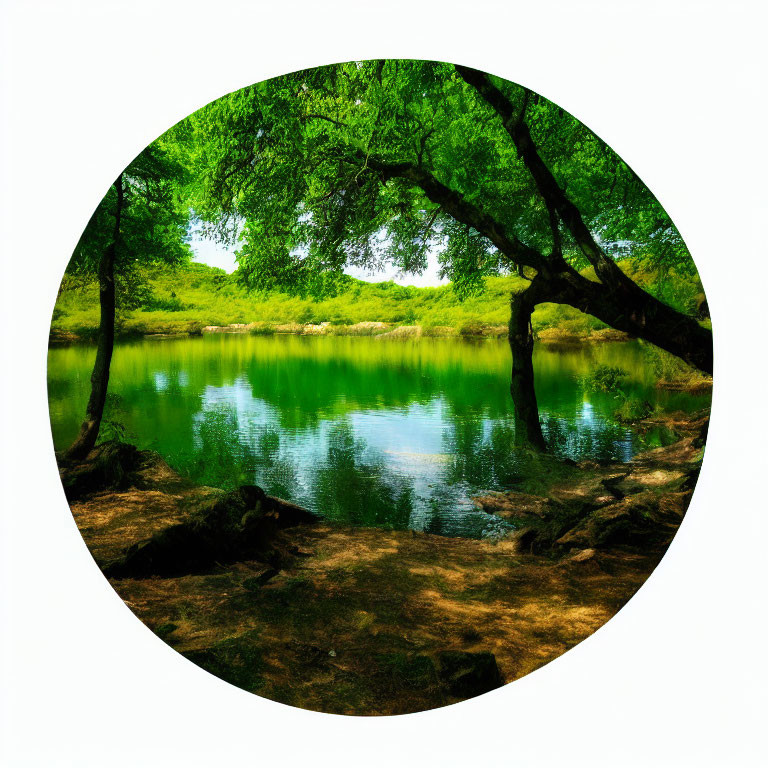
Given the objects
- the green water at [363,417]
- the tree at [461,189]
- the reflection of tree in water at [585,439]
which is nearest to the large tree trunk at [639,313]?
the tree at [461,189]

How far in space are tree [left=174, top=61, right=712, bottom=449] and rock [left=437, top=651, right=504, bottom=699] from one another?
1.07 metres

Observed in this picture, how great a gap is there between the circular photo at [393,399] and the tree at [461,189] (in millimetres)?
11

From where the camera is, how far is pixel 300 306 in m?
3.62

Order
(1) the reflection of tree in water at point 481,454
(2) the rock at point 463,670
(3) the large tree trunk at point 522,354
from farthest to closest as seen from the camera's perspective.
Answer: (3) the large tree trunk at point 522,354
(1) the reflection of tree in water at point 481,454
(2) the rock at point 463,670

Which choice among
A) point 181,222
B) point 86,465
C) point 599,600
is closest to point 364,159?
point 181,222

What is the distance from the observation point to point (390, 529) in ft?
10.9

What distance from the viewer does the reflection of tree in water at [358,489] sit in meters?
3.31

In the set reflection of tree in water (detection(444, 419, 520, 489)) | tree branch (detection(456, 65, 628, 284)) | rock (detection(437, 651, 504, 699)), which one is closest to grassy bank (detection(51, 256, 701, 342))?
tree branch (detection(456, 65, 628, 284))

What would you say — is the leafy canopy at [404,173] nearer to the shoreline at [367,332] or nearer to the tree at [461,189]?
the tree at [461,189]

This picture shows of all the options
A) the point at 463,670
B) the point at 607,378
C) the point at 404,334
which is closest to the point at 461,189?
the point at 404,334

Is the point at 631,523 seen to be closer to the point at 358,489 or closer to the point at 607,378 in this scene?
the point at 607,378

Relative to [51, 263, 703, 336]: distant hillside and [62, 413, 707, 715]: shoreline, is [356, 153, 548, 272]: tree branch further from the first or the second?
[62, 413, 707, 715]: shoreline

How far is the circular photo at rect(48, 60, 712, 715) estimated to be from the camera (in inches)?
128

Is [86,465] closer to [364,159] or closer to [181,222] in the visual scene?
[181,222]
